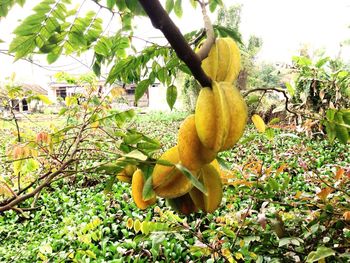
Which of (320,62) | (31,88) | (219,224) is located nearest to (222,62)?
(219,224)

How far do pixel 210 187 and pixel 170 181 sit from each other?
0.28 feet

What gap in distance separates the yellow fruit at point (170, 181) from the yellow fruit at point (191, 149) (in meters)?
0.04

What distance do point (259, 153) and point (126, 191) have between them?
7.89ft

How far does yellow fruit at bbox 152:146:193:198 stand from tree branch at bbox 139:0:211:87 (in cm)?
20

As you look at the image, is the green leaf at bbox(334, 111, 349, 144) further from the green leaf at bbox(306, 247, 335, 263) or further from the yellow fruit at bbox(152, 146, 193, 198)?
the yellow fruit at bbox(152, 146, 193, 198)

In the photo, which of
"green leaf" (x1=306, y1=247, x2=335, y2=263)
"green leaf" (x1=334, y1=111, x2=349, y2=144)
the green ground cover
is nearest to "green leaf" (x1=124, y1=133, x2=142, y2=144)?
the green ground cover

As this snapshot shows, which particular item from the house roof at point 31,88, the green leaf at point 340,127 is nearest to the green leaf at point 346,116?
the green leaf at point 340,127

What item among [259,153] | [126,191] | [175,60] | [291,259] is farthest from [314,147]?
[175,60]

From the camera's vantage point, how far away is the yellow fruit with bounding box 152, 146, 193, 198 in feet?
1.85

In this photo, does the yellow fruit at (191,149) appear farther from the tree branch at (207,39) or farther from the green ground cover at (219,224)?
the green ground cover at (219,224)

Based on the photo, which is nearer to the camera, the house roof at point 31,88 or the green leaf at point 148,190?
the green leaf at point 148,190

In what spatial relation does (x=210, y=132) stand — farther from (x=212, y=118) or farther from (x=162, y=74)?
(x=162, y=74)

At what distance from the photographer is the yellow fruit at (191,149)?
1.70 ft

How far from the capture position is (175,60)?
2.35 feet
